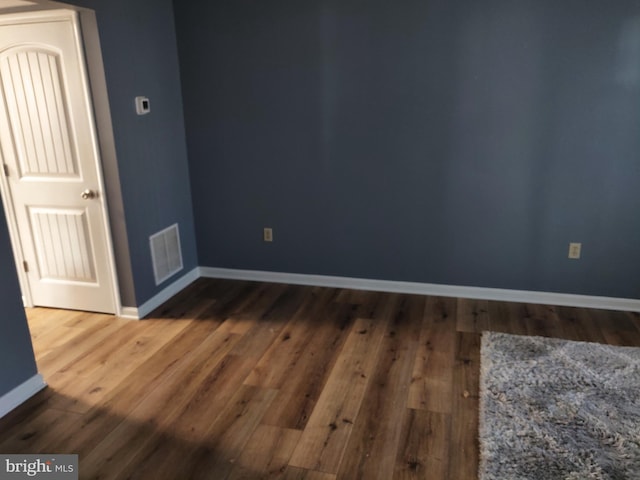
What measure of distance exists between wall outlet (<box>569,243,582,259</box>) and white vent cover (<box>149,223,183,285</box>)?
9.54ft

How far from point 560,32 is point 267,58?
77.1 inches

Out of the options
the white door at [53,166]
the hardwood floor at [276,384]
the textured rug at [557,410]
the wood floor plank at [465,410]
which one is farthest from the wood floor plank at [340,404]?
the white door at [53,166]

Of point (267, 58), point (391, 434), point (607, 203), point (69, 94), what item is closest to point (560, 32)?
point (607, 203)

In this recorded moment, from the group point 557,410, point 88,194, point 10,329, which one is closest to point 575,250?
point 557,410

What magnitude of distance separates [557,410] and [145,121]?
3057mm

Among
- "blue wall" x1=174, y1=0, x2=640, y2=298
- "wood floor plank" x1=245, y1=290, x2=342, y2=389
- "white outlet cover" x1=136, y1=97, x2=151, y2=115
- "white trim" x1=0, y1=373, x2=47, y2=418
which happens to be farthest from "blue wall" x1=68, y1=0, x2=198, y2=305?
"wood floor plank" x1=245, y1=290, x2=342, y2=389

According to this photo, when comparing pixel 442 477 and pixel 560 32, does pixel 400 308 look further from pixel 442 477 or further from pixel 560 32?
pixel 560 32

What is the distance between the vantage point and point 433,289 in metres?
3.79

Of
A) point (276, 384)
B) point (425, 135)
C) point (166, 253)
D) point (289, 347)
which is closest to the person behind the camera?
point (276, 384)

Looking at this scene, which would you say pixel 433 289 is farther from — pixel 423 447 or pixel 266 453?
pixel 266 453

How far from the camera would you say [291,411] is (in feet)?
7.98

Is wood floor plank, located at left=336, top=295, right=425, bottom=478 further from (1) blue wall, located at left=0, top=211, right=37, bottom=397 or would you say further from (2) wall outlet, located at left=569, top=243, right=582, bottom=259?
(1) blue wall, located at left=0, top=211, right=37, bottom=397

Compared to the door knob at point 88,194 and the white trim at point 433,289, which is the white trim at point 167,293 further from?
the door knob at point 88,194

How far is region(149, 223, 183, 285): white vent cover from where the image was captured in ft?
11.9
